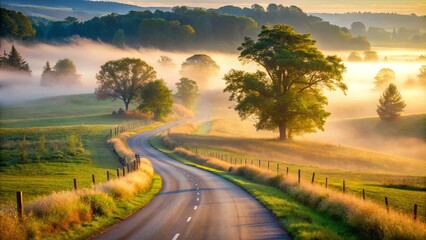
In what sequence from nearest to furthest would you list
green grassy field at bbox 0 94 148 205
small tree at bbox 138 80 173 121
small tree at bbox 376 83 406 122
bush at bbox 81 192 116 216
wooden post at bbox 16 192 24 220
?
wooden post at bbox 16 192 24 220
bush at bbox 81 192 116 216
green grassy field at bbox 0 94 148 205
small tree at bbox 376 83 406 122
small tree at bbox 138 80 173 121

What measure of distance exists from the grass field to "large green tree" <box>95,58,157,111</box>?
125 ft

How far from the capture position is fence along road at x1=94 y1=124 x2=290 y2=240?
18.9 m

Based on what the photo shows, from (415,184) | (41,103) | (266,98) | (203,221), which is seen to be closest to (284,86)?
(266,98)

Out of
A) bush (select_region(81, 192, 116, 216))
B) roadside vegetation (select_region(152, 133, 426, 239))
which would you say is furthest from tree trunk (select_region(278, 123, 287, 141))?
bush (select_region(81, 192, 116, 216))

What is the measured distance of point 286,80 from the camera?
233 ft

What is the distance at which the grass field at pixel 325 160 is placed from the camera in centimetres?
4142

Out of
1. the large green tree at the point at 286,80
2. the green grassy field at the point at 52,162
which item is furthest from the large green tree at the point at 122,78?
the large green tree at the point at 286,80

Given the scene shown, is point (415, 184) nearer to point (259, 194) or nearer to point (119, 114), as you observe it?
point (259, 194)

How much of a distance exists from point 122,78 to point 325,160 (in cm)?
7159

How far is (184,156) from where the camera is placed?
70.4 m

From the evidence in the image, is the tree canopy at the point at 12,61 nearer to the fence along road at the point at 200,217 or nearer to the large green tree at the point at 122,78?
the large green tree at the point at 122,78

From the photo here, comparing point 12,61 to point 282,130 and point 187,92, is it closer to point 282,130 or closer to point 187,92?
point 187,92

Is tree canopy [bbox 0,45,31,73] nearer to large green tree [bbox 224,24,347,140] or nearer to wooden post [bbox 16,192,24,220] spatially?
large green tree [bbox 224,24,347,140]

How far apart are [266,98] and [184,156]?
51.6 feet
